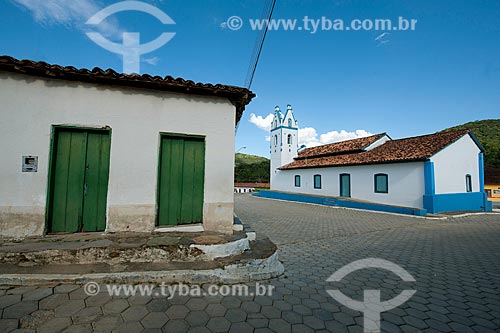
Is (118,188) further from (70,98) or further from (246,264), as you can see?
(246,264)

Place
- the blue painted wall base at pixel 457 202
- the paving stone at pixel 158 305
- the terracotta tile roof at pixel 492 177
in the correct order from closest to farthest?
the paving stone at pixel 158 305 < the blue painted wall base at pixel 457 202 < the terracotta tile roof at pixel 492 177

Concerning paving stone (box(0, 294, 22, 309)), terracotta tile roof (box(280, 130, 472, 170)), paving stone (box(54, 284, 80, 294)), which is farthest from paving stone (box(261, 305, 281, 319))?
terracotta tile roof (box(280, 130, 472, 170))

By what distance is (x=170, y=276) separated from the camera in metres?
3.32

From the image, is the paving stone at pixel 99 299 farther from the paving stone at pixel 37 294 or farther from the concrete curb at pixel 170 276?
the paving stone at pixel 37 294

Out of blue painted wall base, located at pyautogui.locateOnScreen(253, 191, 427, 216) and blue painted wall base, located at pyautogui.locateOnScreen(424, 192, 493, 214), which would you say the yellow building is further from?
blue painted wall base, located at pyautogui.locateOnScreen(253, 191, 427, 216)

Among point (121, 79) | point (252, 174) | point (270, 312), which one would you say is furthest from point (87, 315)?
point (252, 174)

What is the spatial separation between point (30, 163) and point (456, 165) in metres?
18.1

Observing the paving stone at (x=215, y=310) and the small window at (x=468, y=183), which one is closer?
the paving stone at (x=215, y=310)

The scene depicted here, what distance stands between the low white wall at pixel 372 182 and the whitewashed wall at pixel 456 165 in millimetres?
1047

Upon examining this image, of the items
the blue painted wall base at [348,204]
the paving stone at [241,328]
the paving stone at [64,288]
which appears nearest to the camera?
the paving stone at [241,328]

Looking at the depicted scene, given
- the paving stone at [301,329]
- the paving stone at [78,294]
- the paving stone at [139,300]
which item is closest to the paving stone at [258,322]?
the paving stone at [301,329]

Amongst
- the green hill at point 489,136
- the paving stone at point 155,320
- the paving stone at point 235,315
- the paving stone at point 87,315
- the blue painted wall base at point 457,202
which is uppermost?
the green hill at point 489,136

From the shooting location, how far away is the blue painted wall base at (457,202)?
11820 mm

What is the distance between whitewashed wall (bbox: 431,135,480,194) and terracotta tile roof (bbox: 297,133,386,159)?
A: 555 cm
